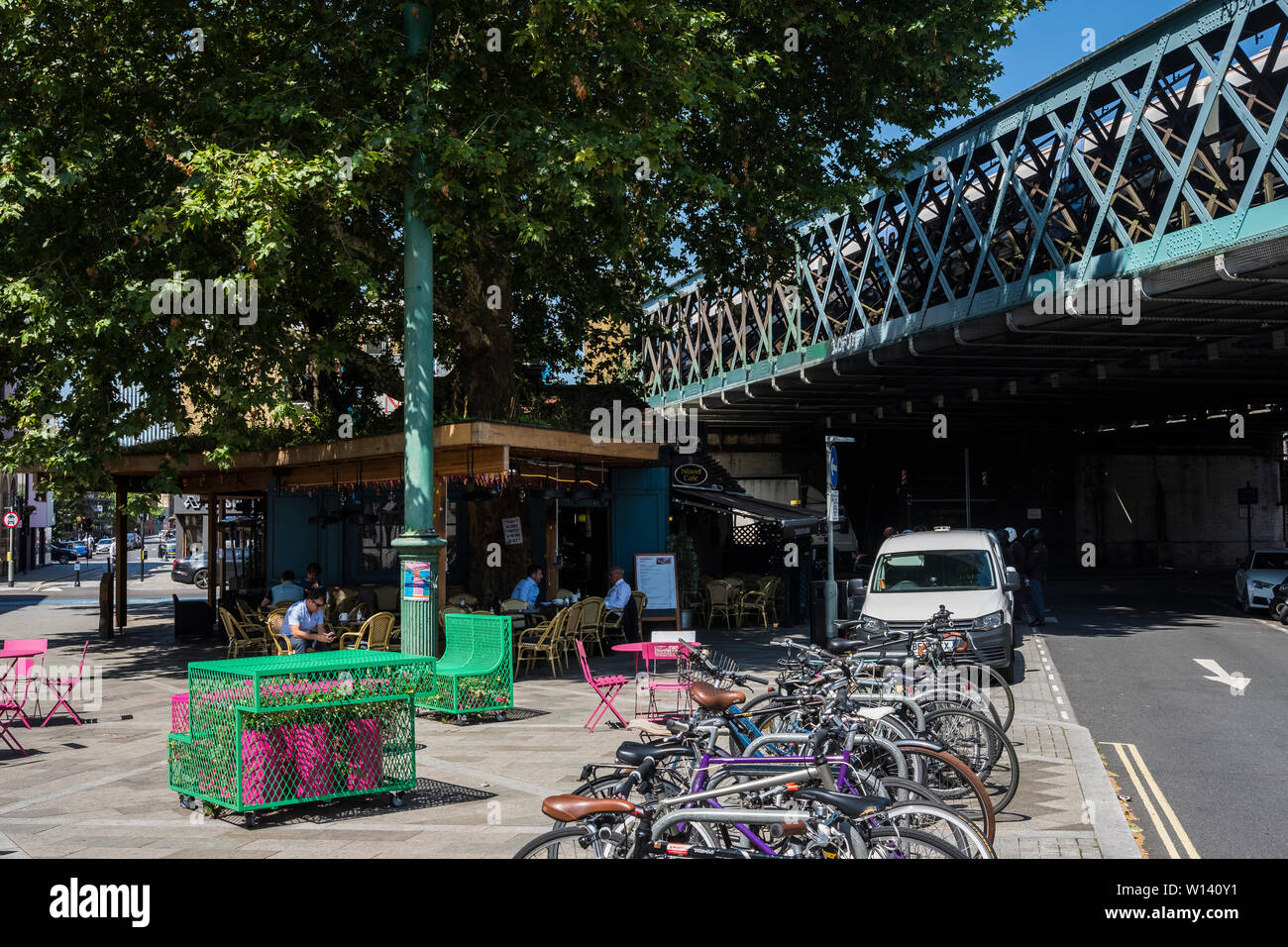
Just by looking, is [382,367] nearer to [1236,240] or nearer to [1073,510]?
[1236,240]

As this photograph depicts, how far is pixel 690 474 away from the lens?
24.8 metres

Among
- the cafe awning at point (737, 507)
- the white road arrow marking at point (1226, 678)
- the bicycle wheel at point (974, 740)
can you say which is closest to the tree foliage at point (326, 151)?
the cafe awning at point (737, 507)

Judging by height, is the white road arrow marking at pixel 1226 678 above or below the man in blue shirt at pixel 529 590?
below

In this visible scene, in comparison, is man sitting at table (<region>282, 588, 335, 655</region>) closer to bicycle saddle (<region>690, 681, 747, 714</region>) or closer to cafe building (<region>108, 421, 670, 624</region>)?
cafe building (<region>108, 421, 670, 624</region>)

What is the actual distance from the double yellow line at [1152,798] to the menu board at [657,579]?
10.2 meters

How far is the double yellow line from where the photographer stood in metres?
7.21

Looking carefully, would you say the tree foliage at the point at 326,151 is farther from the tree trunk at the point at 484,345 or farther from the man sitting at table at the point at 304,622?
the man sitting at table at the point at 304,622

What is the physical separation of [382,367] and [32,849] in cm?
1553

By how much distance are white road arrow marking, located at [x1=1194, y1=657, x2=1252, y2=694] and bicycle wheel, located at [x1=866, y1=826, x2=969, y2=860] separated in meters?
11.9

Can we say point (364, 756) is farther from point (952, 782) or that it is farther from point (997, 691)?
point (997, 691)

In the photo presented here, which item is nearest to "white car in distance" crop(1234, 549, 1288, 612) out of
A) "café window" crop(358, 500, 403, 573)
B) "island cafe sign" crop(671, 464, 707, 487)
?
"island cafe sign" crop(671, 464, 707, 487)

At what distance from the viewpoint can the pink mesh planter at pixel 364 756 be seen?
8.16m

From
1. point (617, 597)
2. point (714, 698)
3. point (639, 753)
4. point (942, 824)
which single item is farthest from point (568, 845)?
point (617, 597)

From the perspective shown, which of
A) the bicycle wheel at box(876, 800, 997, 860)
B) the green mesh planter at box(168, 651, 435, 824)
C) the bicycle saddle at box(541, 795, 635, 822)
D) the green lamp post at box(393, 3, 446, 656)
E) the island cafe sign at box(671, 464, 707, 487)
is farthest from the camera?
the island cafe sign at box(671, 464, 707, 487)
